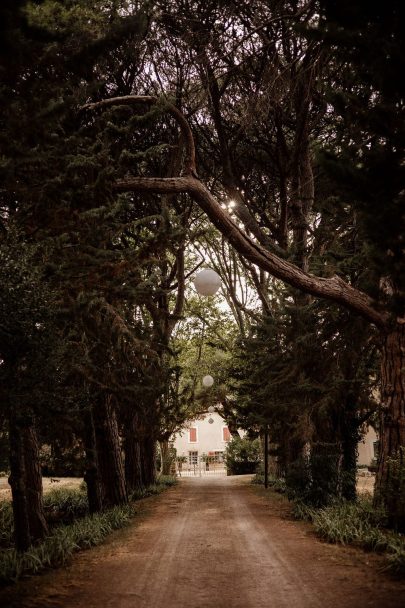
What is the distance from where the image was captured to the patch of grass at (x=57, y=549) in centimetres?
613

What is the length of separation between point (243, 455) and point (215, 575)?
27578 mm

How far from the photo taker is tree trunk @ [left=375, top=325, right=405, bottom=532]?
798 cm

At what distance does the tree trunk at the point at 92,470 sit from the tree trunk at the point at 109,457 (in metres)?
0.51

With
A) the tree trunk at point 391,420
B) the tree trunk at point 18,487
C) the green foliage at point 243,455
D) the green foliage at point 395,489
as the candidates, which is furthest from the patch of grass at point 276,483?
the tree trunk at point 18,487

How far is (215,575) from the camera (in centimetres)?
614

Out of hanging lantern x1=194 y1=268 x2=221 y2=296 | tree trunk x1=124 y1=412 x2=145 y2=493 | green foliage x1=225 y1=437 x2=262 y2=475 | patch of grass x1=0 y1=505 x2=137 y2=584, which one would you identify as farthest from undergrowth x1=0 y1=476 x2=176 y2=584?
green foliage x1=225 y1=437 x2=262 y2=475

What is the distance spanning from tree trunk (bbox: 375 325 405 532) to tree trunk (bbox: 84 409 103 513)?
6.20 m

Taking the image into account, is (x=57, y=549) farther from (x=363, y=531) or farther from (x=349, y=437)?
(x=349, y=437)

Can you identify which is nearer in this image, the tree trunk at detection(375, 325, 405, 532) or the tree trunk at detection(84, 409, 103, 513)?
the tree trunk at detection(375, 325, 405, 532)

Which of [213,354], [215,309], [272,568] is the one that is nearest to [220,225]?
[272,568]

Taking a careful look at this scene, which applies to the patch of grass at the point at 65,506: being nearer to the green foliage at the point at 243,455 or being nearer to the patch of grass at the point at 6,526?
the patch of grass at the point at 6,526

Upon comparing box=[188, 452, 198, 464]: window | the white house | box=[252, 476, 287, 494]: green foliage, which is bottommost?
box=[188, 452, 198, 464]: window

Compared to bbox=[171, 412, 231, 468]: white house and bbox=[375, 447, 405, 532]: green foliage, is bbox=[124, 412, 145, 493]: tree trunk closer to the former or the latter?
bbox=[375, 447, 405, 532]: green foliage

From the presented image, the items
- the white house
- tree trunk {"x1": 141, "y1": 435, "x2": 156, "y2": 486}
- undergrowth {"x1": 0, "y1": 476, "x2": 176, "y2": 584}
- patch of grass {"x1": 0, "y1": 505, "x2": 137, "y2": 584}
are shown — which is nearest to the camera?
patch of grass {"x1": 0, "y1": 505, "x2": 137, "y2": 584}
